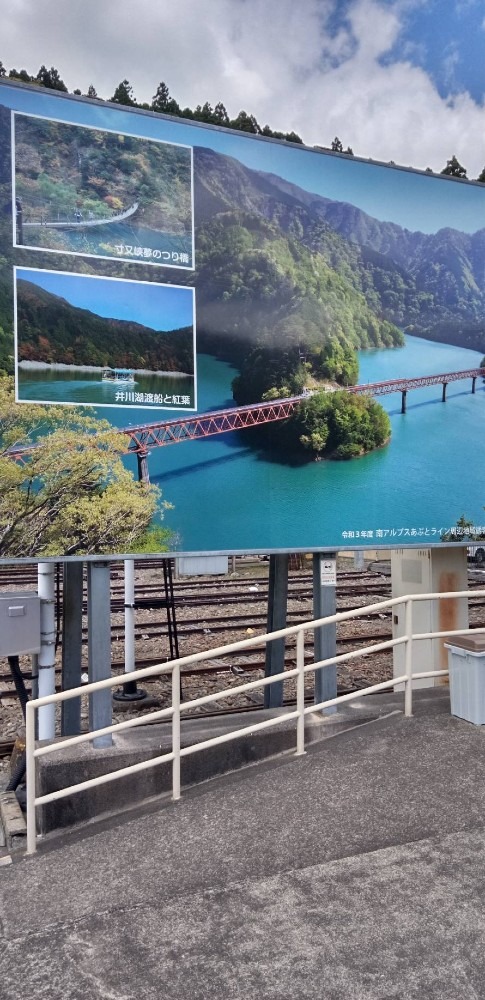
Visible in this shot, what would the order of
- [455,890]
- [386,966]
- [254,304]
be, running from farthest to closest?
1. [254,304]
2. [455,890]
3. [386,966]

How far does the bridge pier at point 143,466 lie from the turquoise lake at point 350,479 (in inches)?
1.6

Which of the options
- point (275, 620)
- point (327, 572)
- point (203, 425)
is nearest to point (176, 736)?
point (327, 572)

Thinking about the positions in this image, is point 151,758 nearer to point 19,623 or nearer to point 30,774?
point 30,774

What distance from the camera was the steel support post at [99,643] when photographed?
5.95 m

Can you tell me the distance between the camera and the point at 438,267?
24.4ft

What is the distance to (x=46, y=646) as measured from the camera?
627 centimetres

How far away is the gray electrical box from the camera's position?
587 centimetres

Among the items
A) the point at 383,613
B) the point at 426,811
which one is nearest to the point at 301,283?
the point at 426,811

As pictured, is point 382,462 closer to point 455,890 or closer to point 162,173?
point 162,173

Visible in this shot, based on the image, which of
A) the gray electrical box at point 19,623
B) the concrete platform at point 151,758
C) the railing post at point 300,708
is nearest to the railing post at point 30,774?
the concrete platform at point 151,758

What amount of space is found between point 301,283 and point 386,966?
4696 mm

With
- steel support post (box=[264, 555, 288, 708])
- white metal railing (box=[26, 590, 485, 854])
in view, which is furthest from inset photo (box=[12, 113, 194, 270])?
steel support post (box=[264, 555, 288, 708])

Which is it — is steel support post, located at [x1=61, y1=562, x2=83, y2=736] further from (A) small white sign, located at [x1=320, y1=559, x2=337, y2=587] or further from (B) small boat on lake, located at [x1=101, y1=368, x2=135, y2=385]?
(A) small white sign, located at [x1=320, y1=559, x2=337, y2=587]

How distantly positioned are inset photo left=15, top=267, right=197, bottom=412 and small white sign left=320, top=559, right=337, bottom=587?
2.01 meters
